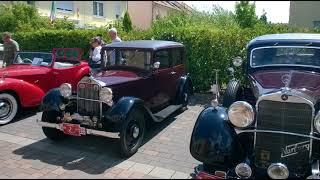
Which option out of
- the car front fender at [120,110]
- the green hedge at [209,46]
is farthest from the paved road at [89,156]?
the green hedge at [209,46]

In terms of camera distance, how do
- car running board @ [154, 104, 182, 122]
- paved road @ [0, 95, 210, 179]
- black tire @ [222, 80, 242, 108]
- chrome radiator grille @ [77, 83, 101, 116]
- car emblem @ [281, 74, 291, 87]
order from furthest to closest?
1. car running board @ [154, 104, 182, 122]
2. black tire @ [222, 80, 242, 108]
3. chrome radiator grille @ [77, 83, 101, 116]
4. paved road @ [0, 95, 210, 179]
5. car emblem @ [281, 74, 291, 87]

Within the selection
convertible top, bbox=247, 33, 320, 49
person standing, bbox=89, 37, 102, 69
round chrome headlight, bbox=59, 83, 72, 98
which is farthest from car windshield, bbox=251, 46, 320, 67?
person standing, bbox=89, 37, 102, 69

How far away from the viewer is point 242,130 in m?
4.16

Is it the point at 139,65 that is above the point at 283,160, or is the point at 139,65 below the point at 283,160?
above

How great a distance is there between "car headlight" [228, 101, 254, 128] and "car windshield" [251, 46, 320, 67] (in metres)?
1.62

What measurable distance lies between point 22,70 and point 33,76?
266 mm

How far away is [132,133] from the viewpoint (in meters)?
5.50

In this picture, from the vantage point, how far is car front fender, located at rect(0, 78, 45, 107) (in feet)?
22.8

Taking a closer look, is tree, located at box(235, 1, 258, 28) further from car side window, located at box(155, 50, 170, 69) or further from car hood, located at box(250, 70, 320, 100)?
car hood, located at box(250, 70, 320, 100)

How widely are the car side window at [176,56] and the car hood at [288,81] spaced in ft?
8.27

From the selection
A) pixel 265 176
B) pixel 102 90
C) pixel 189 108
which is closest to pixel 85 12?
pixel 189 108

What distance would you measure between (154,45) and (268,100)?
313 cm

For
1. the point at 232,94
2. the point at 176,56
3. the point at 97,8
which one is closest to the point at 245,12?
the point at 176,56

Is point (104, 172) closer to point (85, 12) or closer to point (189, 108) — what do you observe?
point (189, 108)
